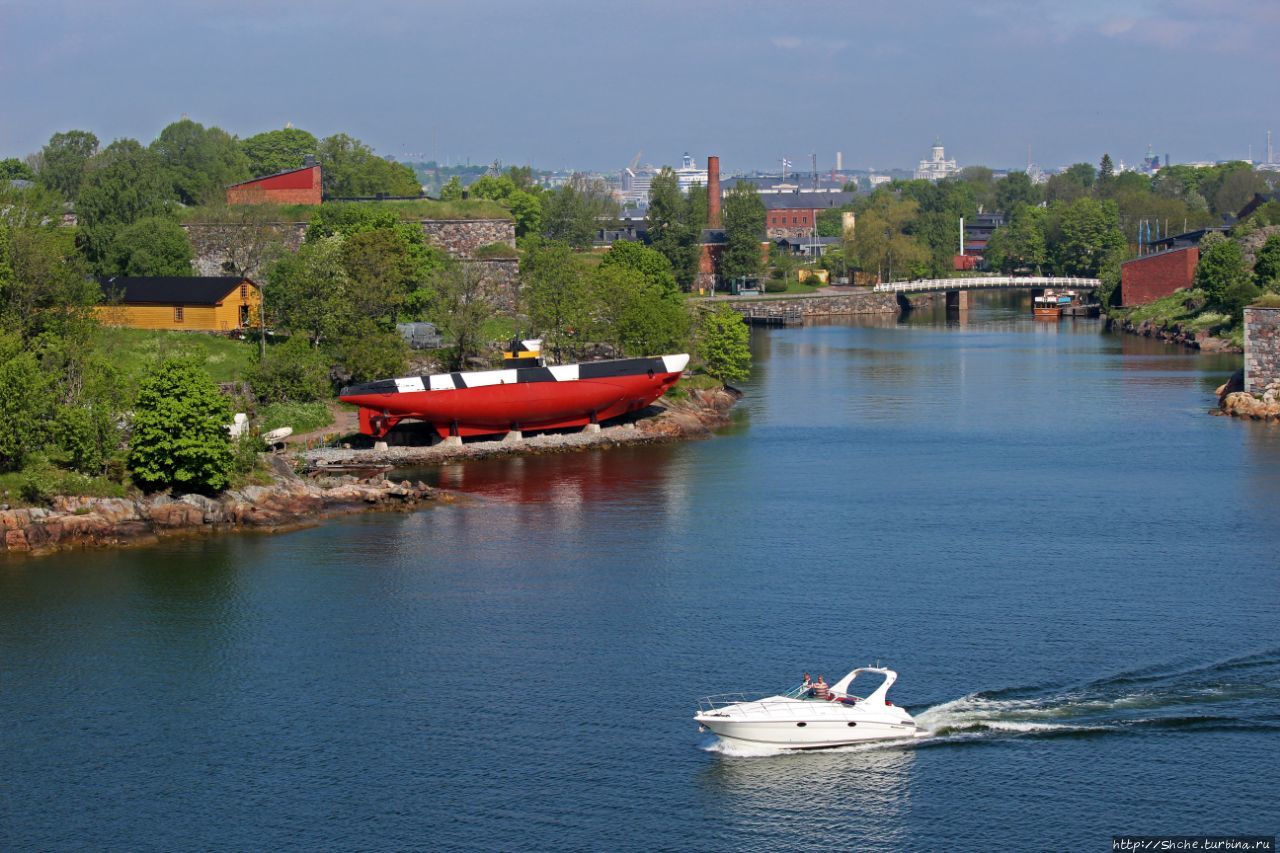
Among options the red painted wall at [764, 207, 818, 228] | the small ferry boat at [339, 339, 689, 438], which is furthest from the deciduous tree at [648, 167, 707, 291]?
the red painted wall at [764, 207, 818, 228]

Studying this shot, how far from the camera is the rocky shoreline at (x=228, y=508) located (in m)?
35.0

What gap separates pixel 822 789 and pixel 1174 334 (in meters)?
63.2

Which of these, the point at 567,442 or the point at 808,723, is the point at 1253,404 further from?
the point at 808,723

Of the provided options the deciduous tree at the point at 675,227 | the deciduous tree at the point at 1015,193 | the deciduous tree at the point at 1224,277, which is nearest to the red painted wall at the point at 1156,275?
the deciduous tree at the point at 1224,277

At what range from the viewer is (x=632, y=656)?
26.8 metres

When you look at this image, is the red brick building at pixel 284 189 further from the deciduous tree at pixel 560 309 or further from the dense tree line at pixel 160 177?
the deciduous tree at pixel 560 309

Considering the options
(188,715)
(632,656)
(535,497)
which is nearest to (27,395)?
(535,497)

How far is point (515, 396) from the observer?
4672cm

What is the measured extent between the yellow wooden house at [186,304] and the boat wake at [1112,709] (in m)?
37.1

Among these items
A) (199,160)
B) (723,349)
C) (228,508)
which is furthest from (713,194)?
(228,508)

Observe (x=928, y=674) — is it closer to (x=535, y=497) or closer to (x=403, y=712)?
(x=403, y=712)

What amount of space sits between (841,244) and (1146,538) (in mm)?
94685

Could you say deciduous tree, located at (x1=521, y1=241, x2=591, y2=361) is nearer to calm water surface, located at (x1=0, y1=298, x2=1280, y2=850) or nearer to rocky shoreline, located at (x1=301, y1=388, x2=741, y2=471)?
rocky shoreline, located at (x1=301, y1=388, x2=741, y2=471)

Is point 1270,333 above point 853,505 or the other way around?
above
